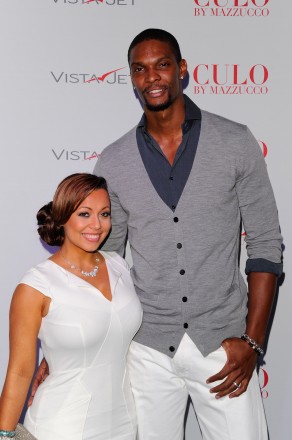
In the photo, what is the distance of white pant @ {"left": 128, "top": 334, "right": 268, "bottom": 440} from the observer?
87.7 inches

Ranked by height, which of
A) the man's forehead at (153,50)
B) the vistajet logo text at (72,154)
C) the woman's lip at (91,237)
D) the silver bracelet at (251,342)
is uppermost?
the man's forehead at (153,50)

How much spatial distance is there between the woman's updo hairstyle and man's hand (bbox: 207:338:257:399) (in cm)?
69

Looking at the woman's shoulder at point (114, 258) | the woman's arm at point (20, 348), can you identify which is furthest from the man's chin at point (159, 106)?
the woman's arm at point (20, 348)

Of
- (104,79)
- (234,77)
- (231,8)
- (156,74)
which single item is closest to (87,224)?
(156,74)

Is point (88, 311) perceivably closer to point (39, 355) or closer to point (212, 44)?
point (39, 355)

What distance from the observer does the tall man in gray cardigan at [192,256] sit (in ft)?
7.32

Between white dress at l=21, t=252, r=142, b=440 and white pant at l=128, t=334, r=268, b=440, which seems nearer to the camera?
white dress at l=21, t=252, r=142, b=440

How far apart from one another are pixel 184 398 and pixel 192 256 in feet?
1.78

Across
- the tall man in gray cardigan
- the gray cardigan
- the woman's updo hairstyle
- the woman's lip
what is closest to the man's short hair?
the tall man in gray cardigan

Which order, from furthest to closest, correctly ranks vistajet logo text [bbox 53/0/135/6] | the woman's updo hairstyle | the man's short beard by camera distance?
vistajet logo text [bbox 53/0/135/6], the man's short beard, the woman's updo hairstyle

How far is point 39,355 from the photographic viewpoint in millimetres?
2879

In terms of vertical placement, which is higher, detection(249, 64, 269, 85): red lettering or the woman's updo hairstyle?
detection(249, 64, 269, 85): red lettering

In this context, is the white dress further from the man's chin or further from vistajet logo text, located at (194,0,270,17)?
vistajet logo text, located at (194,0,270,17)

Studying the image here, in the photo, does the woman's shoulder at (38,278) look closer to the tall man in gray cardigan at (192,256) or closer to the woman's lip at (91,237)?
the woman's lip at (91,237)
